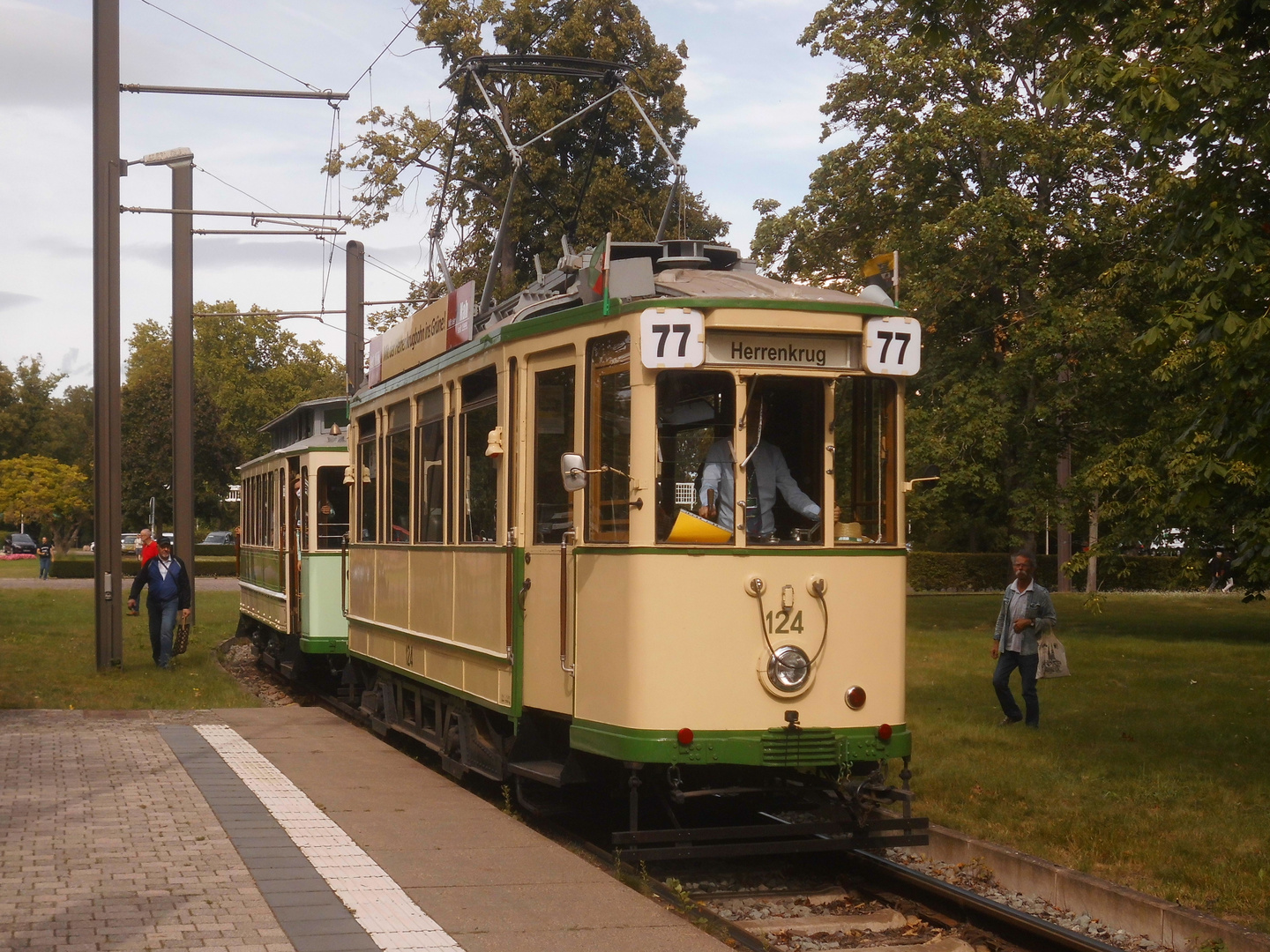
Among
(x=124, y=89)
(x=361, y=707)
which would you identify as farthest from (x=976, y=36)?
(x=361, y=707)

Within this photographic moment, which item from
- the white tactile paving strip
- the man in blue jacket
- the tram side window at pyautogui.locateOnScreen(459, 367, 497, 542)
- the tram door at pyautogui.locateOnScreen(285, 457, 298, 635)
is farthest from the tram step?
the man in blue jacket

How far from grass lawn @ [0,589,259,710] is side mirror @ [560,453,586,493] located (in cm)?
855

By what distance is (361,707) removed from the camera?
1391 cm

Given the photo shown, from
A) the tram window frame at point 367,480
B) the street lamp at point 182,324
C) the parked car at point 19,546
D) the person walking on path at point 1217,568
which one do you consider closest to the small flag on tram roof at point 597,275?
the tram window frame at point 367,480

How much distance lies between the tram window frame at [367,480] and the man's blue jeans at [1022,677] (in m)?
5.58

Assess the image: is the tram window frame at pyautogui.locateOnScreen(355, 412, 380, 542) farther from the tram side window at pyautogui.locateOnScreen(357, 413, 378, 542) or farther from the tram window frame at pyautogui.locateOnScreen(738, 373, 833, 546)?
the tram window frame at pyautogui.locateOnScreen(738, 373, 833, 546)

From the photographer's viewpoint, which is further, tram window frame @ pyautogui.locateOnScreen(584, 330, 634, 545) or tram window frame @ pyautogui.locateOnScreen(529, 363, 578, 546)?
tram window frame @ pyautogui.locateOnScreen(529, 363, 578, 546)

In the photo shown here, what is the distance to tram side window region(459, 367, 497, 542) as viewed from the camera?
31.0 feet

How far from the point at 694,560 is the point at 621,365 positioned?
1112 mm

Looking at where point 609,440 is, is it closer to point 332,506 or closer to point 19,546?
point 332,506

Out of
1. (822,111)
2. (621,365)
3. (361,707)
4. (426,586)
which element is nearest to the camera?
(621,365)

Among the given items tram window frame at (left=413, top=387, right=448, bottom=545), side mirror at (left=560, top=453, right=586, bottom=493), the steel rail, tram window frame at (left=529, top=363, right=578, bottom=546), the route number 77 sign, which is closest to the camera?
the steel rail

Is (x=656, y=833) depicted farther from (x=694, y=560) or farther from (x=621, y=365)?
(x=621, y=365)

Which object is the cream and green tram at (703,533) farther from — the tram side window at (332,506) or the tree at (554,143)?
the tree at (554,143)
